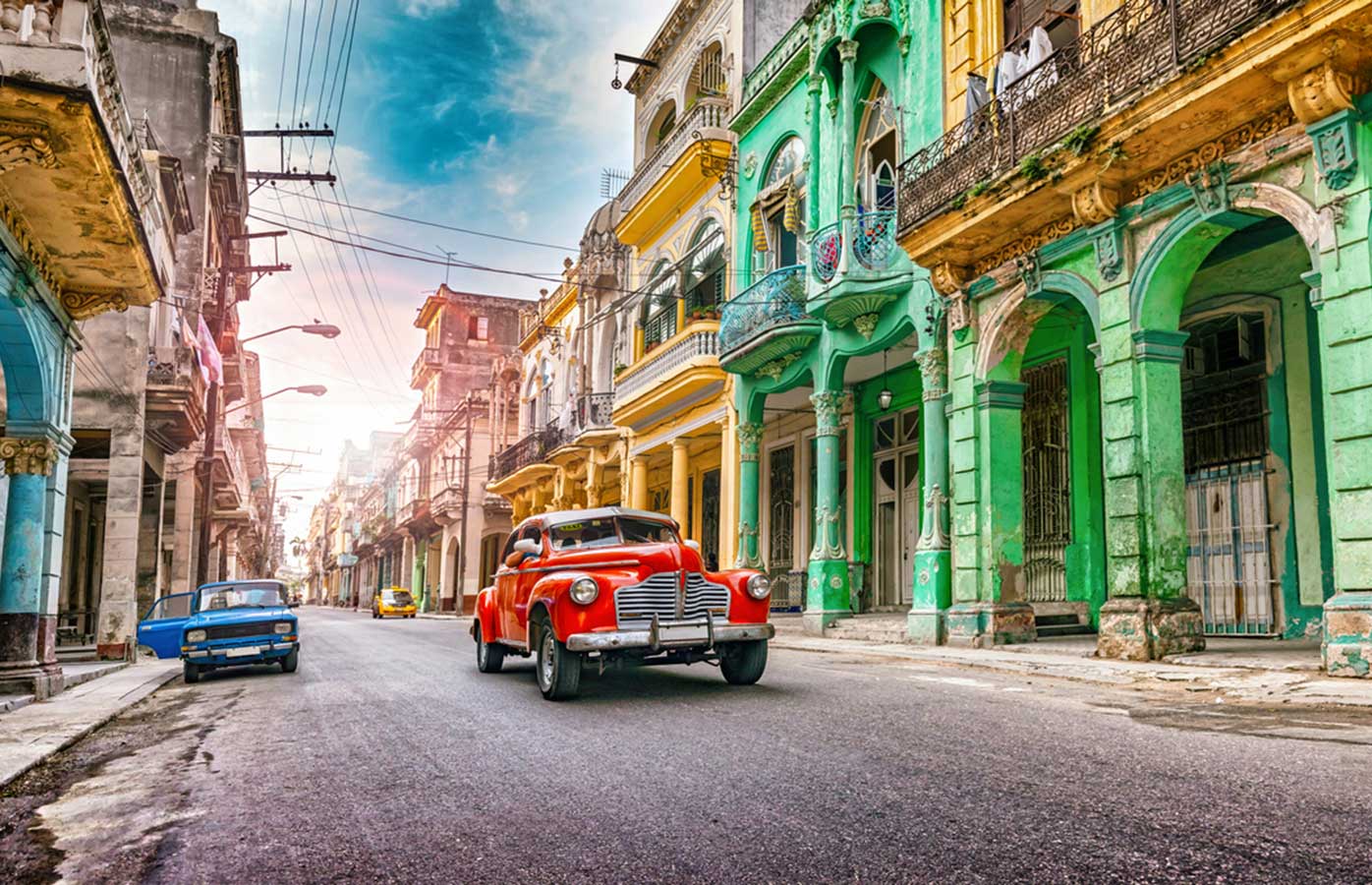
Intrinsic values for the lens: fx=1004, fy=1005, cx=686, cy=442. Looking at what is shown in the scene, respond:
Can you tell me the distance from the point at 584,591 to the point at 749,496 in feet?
43.9

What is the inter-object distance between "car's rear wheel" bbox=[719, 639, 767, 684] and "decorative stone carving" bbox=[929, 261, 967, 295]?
7.67 m

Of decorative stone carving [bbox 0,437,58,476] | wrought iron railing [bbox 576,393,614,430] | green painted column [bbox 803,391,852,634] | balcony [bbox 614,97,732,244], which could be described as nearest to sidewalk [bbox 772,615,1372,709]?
green painted column [bbox 803,391,852,634]

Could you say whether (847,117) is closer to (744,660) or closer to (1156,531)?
(1156,531)

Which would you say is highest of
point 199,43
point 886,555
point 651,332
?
point 199,43

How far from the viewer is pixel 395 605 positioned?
43.9 metres

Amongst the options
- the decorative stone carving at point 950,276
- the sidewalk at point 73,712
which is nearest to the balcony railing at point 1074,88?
the decorative stone carving at point 950,276

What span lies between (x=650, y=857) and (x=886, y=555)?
17394 mm

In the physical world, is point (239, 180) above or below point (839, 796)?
above

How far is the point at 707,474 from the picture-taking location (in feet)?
92.6

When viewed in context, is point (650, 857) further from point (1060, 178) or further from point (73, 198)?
point (1060, 178)

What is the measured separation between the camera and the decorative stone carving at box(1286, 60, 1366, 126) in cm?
903

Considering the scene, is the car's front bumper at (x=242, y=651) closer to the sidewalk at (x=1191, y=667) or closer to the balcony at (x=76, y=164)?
the balcony at (x=76, y=164)

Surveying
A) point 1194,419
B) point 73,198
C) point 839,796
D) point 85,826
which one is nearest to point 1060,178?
point 1194,419

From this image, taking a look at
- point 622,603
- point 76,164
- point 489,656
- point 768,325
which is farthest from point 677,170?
point 622,603
